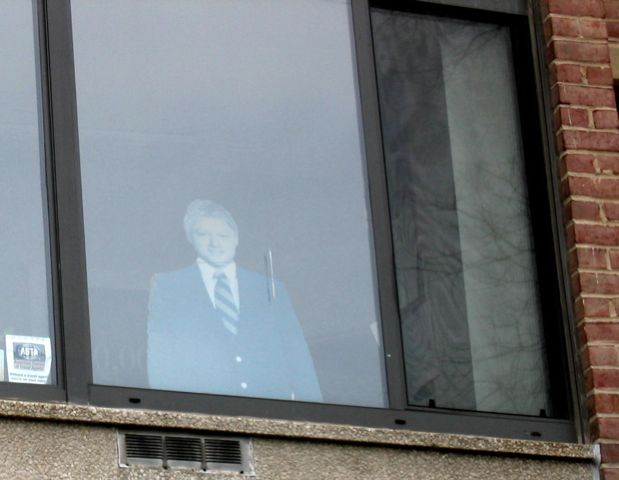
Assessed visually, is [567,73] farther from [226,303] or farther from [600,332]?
[226,303]

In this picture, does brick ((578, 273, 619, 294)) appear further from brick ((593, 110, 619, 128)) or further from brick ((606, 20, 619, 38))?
brick ((606, 20, 619, 38))

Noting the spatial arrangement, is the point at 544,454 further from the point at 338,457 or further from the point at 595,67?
the point at 595,67

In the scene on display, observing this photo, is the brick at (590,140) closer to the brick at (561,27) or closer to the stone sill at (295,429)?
the brick at (561,27)

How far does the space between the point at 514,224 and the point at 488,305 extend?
16.7 inches

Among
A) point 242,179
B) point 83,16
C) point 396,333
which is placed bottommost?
point 396,333

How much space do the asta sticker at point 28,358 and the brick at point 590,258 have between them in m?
2.38

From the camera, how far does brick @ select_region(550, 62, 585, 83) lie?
8.61 metres

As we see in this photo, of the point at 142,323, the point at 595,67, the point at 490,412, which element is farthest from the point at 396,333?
the point at 595,67

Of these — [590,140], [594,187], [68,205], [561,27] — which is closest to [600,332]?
[594,187]

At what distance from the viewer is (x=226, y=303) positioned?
7.80m

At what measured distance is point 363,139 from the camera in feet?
27.2

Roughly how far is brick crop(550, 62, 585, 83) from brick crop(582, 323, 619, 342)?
45.3 inches

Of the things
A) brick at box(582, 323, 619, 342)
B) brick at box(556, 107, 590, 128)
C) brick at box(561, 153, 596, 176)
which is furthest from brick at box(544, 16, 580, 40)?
brick at box(582, 323, 619, 342)

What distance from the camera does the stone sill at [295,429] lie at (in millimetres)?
7121
